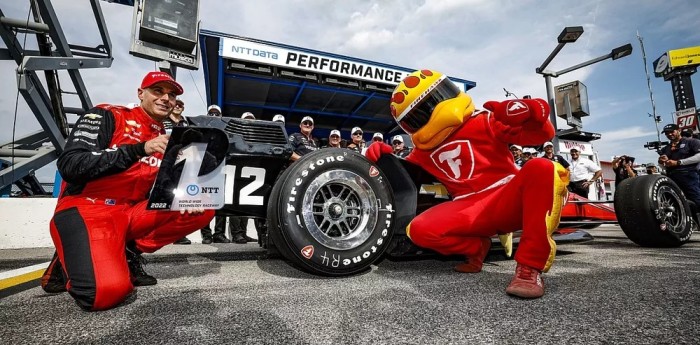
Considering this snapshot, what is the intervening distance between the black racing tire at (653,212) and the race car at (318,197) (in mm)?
2189

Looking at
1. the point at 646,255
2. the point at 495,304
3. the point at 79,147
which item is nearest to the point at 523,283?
the point at 495,304

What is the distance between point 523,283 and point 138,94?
2405 millimetres

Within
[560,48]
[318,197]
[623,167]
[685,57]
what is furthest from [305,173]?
[685,57]

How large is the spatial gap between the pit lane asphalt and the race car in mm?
177

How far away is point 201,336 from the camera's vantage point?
100cm

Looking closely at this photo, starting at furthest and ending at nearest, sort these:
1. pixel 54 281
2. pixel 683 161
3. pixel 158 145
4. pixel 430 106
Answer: pixel 683 161, pixel 430 106, pixel 54 281, pixel 158 145

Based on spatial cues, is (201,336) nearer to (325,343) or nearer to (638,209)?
(325,343)

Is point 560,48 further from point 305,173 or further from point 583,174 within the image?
point 305,173

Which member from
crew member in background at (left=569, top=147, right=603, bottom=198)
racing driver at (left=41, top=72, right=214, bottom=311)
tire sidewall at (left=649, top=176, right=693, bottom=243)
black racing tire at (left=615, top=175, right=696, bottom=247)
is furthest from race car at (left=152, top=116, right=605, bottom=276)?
crew member in background at (left=569, top=147, right=603, bottom=198)

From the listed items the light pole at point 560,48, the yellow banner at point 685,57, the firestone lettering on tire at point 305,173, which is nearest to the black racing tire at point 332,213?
the firestone lettering on tire at point 305,173

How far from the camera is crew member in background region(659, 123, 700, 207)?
4879 mm

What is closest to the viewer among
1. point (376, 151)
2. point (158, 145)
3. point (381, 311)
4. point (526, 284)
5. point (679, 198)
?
point (381, 311)

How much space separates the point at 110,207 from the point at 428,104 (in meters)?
1.95

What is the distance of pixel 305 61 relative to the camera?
25.0 ft
